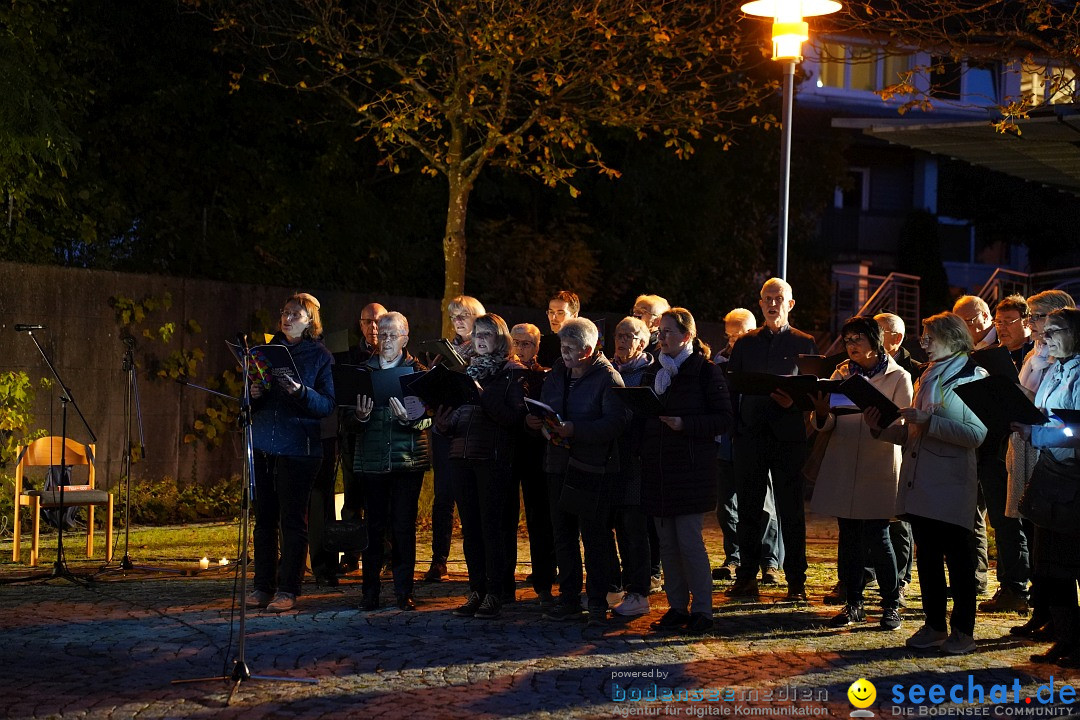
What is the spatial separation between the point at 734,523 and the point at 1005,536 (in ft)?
8.03

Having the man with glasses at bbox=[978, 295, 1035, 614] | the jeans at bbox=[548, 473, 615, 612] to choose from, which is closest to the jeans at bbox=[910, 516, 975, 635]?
the man with glasses at bbox=[978, 295, 1035, 614]

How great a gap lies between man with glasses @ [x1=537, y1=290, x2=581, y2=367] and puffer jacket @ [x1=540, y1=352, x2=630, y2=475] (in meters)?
1.50

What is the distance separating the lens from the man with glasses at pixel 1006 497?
1004cm

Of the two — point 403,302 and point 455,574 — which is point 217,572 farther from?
point 403,302

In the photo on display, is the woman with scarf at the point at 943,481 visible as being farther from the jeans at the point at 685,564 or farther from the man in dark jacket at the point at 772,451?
the man in dark jacket at the point at 772,451

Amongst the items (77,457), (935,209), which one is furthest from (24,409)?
(935,209)

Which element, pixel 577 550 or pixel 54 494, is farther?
pixel 54 494

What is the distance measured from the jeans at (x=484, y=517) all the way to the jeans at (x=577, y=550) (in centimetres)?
36

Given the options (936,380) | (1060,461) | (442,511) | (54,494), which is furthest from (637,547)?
(54,494)

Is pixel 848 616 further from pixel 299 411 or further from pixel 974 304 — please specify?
pixel 299 411

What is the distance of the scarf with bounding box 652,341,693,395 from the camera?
30.6 ft

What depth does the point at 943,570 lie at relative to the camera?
28.0 ft

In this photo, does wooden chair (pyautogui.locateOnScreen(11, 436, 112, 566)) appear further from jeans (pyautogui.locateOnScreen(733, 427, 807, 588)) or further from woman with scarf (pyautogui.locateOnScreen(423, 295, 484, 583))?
jeans (pyautogui.locateOnScreen(733, 427, 807, 588))

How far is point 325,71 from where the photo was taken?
1820 centimetres
